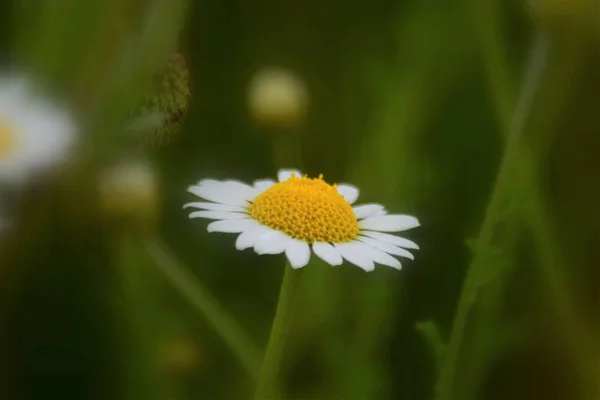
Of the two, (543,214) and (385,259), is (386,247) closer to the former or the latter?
(385,259)

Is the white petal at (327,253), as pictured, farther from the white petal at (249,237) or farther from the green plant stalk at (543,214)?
the green plant stalk at (543,214)

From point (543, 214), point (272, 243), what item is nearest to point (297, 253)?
point (272, 243)

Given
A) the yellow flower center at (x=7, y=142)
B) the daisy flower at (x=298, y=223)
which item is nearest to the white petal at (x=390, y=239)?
the daisy flower at (x=298, y=223)

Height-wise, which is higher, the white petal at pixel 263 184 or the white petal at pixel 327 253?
the white petal at pixel 263 184

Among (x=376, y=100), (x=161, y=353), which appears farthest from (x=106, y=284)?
(x=376, y=100)

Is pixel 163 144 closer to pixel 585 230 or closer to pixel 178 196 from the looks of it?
pixel 178 196

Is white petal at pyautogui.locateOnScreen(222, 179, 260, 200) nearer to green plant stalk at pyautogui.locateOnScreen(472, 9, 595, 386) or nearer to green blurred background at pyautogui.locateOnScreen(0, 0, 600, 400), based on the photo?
green blurred background at pyautogui.locateOnScreen(0, 0, 600, 400)

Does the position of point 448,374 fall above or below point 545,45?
below
